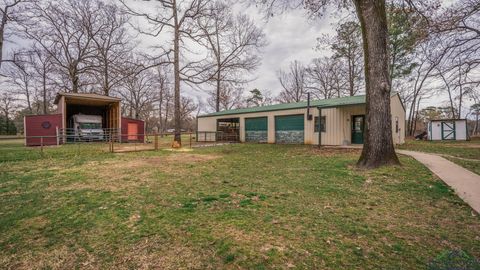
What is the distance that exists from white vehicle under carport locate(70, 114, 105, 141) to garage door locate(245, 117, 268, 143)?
1216cm

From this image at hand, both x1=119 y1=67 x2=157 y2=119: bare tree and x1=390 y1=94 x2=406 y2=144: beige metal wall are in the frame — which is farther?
x1=119 y1=67 x2=157 y2=119: bare tree

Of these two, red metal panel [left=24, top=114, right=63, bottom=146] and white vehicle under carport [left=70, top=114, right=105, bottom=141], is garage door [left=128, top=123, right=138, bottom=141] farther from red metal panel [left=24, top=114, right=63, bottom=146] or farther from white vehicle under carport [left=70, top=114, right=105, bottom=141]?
red metal panel [left=24, top=114, right=63, bottom=146]

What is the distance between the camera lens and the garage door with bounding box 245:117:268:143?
20067 millimetres

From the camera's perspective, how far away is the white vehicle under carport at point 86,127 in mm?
18781

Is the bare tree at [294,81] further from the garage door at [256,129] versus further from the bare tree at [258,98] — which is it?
the garage door at [256,129]

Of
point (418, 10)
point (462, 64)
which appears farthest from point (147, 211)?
point (462, 64)

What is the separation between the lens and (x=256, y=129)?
20.8 meters

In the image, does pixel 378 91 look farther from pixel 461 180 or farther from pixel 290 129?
pixel 290 129

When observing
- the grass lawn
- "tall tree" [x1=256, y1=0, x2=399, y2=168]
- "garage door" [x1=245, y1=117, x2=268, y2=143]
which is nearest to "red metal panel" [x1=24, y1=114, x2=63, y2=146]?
the grass lawn

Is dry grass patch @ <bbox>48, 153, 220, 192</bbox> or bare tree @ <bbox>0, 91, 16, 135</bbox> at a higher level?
bare tree @ <bbox>0, 91, 16, 135</bbox>

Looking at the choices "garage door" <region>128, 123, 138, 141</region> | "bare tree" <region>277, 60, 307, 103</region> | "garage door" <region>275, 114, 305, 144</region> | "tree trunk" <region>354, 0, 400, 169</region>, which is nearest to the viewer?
"tree trunk" <region>354, 0, 400, 169</region>

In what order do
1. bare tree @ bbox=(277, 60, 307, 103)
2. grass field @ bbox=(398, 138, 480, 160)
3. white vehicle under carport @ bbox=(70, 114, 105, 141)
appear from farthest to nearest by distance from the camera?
1. bare tree @ bbox=(277, 60, 307, 103)
2. white vehicle under carport @ bbox=(70, 114, 105, 141)
3. grass field @ bbox=(398, 138, 480, 160)

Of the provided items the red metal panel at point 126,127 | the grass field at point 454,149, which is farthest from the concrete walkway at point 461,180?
the red metal panel at point 126,127

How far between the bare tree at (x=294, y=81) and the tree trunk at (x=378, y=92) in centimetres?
3246
